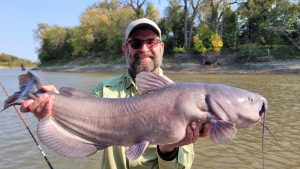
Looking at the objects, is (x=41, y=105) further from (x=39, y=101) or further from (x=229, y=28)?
(x=229, y=28)

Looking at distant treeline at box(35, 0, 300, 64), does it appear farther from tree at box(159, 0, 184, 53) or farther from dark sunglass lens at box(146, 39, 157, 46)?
dark sunglass lens at box(146, 39, 157, 46)

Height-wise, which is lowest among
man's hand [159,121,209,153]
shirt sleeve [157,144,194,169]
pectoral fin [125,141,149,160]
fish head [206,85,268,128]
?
shirt sleeve [157,144,194,169]

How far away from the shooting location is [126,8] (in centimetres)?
5928

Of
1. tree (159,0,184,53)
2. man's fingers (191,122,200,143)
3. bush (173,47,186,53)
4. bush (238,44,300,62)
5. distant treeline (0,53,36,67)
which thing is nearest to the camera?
man's fingers (191,122,200,143)

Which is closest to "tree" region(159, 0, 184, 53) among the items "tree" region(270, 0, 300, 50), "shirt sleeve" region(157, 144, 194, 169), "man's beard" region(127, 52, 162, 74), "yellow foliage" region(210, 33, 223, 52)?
"yellow foliage" region(210, 33, 223, 52)

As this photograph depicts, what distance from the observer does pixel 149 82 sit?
124 inches

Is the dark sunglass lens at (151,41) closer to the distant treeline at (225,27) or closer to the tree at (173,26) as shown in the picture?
the distant treeline at (225,27)

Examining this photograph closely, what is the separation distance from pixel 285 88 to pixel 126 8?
41882 mm

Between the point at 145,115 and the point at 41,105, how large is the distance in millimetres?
881

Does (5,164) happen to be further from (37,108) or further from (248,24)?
(248,24)

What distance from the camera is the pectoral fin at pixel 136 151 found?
2973 mm

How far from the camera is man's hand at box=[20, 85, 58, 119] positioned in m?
3.12

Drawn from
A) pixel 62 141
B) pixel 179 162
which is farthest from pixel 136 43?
pixel 62 141

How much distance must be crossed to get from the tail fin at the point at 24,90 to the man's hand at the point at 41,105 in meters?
0.06
